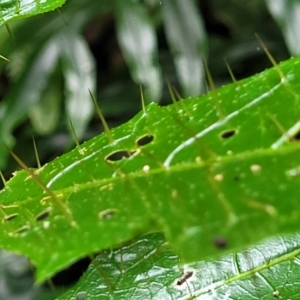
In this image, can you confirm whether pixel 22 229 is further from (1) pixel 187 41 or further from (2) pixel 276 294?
(1) pixel 187 41

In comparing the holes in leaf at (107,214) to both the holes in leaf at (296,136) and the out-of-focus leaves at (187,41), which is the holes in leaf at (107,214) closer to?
the holes in leaf at (296,136)

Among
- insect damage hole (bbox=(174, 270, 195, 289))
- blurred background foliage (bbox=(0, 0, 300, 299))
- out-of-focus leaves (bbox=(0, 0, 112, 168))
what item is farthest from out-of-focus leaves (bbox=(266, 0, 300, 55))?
insect damage hole (bbox=(174, 270, 195, 289))

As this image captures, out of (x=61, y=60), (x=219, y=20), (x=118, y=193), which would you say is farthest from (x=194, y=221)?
(x=219, y=20)

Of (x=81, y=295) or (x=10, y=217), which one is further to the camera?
(x=81, y=295)

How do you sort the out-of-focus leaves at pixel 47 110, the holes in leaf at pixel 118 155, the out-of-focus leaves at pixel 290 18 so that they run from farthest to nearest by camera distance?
the out-of-focus leaves at pixel 47 110 → the out-of-focus leaves at pixel 290 18 → the holes in leaf at pixel 118 155

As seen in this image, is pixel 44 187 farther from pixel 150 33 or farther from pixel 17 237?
pixel 150 33

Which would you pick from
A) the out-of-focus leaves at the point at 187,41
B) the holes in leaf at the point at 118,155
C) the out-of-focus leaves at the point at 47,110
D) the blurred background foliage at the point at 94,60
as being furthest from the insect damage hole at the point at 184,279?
the out-of-focus leaves at the point at 47,110

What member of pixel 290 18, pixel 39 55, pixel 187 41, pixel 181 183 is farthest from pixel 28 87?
pixel 181 183
